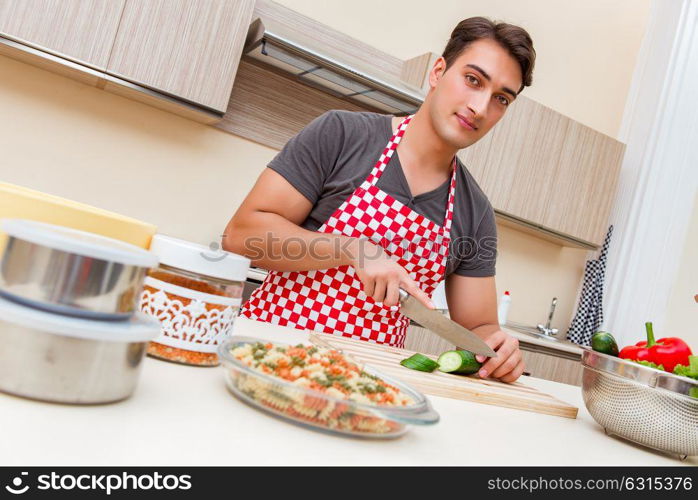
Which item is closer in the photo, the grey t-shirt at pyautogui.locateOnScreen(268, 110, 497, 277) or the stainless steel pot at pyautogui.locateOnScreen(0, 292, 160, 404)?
the stainless steel pot at pyautogui.locateOnScreen(0, 292, 160, 404)

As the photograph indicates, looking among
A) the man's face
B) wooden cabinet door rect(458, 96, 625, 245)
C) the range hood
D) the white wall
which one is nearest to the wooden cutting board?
the man's face

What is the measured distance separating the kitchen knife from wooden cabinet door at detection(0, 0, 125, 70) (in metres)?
1.72

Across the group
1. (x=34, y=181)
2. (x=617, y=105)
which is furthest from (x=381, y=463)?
(x=617, y=105)

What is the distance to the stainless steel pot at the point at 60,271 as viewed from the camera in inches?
19.7

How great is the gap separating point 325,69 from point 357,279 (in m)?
1.32

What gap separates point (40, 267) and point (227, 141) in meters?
2.50

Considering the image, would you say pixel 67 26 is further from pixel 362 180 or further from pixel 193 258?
pixel 193 258

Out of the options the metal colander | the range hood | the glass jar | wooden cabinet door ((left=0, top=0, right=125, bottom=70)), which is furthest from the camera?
the range hood

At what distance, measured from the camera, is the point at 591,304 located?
12.7ft

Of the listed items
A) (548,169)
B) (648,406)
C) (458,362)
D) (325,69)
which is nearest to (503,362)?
(458,362)

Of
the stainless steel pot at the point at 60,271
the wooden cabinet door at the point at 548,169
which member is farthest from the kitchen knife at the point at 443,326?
the wooden cabinet door at the point at 548,169

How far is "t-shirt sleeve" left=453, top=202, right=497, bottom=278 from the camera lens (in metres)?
1.73

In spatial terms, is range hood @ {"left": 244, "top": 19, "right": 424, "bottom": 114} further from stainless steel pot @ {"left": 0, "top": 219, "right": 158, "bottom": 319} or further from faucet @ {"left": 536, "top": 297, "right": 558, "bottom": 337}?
stainless steel pot @ {"left": 0, "top": 219, "right": 158, "bottom": 319}
